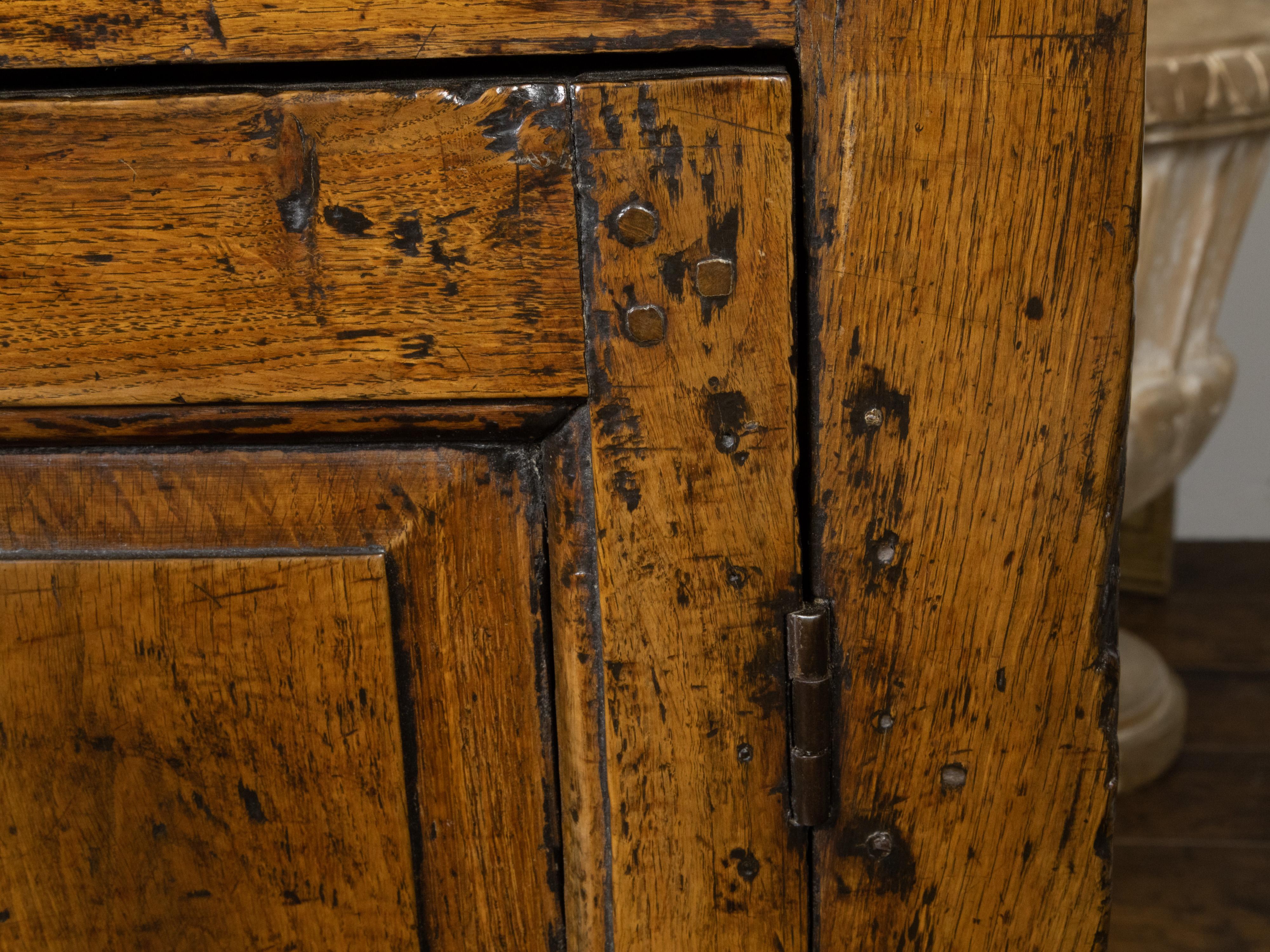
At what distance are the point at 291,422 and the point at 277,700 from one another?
0.12m

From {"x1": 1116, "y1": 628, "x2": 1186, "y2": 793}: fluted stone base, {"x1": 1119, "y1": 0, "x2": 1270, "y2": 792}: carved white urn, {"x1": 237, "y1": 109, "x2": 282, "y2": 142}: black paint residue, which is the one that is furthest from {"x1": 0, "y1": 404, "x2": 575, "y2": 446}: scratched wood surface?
{"x1": 1116, "y1": 628, "x2": 1186, "y2": 793}: fluted stone base

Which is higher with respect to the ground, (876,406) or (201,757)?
(876,406)

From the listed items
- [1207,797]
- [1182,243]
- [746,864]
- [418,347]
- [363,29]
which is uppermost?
[363,29]

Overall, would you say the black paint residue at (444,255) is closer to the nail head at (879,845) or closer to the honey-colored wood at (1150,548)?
the nail head at (879,845)

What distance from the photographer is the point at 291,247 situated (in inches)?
16.6

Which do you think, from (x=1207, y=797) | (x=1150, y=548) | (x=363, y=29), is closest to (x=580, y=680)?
(x=363, y=29)

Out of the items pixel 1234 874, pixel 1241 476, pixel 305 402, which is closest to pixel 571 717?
pixel 305 402

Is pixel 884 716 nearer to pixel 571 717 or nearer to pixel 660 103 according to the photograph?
pixel 571 717

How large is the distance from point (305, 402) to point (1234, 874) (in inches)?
43.5

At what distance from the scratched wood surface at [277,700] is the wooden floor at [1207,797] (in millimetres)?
706

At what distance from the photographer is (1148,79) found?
1.01 m

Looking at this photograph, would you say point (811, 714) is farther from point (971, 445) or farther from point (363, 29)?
point (363, 29)

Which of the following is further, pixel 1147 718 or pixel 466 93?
pixel 1147 718

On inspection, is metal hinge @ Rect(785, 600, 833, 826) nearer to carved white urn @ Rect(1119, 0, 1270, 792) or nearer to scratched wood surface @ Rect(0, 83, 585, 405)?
scratched wood surface @ Rect(0, 83, 585, 405)
